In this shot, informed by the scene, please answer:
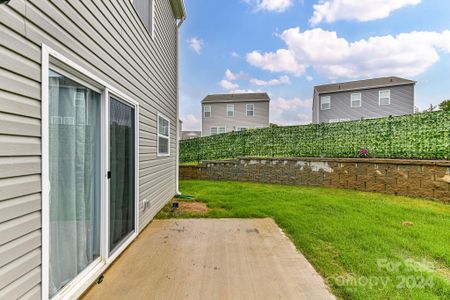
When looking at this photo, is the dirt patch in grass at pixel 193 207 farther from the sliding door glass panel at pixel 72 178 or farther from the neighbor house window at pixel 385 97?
the neighbor house window at pixel 385 97

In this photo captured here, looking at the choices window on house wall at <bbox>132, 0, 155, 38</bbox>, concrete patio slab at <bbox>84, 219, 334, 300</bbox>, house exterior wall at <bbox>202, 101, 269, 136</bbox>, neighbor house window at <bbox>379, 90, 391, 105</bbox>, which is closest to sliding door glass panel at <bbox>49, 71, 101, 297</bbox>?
concrete patio slab at <bbox>84, 219, 334, 300</bbox>

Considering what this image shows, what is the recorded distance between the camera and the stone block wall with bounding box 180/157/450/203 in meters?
5.98

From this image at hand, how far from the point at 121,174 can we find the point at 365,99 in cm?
2076

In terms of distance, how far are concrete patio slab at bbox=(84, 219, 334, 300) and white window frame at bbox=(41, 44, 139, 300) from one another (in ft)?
0.42

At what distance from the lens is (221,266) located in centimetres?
276

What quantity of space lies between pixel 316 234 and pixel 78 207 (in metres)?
3.17

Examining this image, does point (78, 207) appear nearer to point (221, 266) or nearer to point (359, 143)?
point (221, 266)

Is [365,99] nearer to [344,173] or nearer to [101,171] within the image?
[344,173]

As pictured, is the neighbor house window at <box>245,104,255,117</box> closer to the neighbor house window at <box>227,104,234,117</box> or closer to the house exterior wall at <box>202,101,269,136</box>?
the house exterior wall at <box>202,101,269,136</box>

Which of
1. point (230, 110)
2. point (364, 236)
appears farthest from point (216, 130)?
point (364, 236)

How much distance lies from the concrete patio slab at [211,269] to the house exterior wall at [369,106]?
18.7 m

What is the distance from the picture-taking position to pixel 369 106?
19.0 meters

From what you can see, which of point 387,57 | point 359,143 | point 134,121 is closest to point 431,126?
point 359,143

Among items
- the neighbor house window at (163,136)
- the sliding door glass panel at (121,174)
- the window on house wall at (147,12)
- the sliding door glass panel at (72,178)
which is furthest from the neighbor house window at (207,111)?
the sliding door glass panel at (72,178)
